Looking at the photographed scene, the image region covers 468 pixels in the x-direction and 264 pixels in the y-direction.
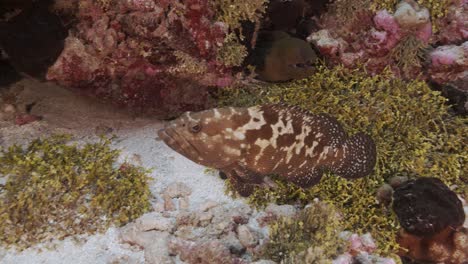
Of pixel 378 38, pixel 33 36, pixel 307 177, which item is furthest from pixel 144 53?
pixel 378 38

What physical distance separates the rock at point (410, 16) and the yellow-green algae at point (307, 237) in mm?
3554

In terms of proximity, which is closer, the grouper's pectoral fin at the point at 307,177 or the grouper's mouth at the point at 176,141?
the grouper's mouth at the point at 176,141

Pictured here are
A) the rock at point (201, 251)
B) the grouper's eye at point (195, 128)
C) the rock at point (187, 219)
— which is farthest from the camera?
the rock at point (187, 219)

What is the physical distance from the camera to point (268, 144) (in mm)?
3721

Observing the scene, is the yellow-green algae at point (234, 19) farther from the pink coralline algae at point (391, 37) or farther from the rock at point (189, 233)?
the rock at point (189, 233)

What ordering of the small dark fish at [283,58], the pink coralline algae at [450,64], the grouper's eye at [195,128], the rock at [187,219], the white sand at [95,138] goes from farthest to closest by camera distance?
the pink coralline algae at [450,64] → the small dark fish at [283,58] → the rock at [187,219] → the white sand at [95,138] → the grouper's eye at [195,128]

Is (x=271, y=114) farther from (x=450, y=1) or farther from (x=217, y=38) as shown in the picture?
(x=450, y=1)

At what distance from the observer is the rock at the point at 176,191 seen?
15.0ft

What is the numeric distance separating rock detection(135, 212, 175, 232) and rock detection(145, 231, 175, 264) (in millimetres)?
129

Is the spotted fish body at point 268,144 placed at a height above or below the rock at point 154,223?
above

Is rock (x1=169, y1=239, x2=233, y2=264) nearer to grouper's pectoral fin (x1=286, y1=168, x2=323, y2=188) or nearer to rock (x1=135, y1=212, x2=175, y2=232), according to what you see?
rock (x1=135, y1=212, x2=175, y2=232)

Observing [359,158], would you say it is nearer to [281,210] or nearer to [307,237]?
[307,237]

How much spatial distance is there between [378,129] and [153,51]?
3444mm

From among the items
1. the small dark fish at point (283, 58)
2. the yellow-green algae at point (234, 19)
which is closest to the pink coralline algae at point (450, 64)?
the small dark fish at point (283, 58)
